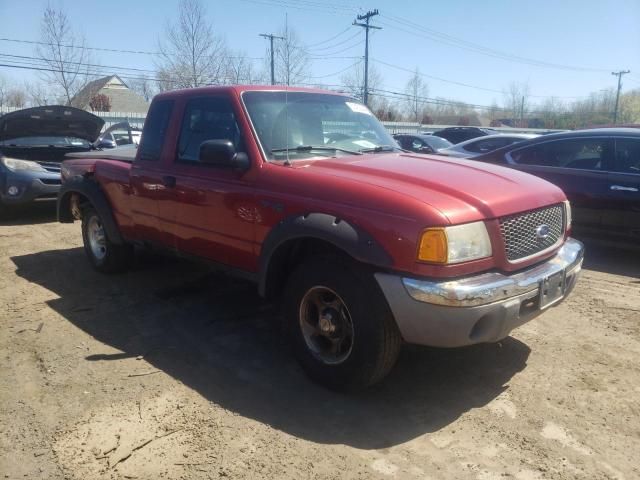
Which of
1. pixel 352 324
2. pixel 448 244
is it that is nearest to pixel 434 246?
pixel 448 244

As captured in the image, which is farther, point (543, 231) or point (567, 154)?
point (567, 154)

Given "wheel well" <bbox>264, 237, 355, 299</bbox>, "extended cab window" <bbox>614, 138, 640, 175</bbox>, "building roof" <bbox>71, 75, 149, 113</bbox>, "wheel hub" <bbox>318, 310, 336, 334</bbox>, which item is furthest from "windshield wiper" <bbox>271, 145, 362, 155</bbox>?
"building roof" <bbox>71, 75, 149, 113</bbox>

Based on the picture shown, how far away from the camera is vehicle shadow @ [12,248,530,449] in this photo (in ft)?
10.0

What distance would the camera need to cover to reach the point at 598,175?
614cm

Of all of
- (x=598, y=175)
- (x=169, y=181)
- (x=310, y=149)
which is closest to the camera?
(x=310, y=149)

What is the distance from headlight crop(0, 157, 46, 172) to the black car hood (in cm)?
44

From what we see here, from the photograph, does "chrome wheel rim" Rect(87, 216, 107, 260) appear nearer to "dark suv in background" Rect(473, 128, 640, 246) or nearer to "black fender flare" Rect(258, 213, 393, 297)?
"black fender flare" Rect(258, 213, 393, 297)

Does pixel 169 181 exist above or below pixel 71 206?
above

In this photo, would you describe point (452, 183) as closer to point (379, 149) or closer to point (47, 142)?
point (379, 149)

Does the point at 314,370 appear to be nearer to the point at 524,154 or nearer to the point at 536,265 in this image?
the point at 536,265

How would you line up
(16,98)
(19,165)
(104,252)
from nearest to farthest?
(104,252) → (19,165) → (16,98)

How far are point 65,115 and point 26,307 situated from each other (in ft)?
16.1

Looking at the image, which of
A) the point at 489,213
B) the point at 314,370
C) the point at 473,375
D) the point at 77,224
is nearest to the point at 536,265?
the point at 489,213

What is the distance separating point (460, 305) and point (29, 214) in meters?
9.20
